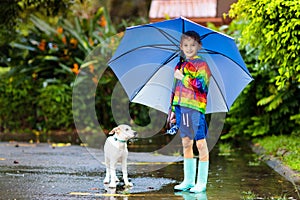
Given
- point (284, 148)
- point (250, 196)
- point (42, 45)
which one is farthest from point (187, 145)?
point (42, 45)

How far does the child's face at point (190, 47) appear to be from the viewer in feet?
22.7

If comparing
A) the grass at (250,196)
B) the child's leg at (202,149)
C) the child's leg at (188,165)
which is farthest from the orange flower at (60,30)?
the grass at (250,196)

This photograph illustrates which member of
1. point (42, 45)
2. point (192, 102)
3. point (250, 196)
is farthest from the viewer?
point (42, 45)

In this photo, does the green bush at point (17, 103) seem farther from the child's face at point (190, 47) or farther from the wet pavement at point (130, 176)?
the child's face at point (190, 47)

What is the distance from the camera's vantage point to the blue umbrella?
7.17 m

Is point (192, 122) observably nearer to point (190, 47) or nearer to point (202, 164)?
point (202, 164)

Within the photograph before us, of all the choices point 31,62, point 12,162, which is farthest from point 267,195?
point 31,62

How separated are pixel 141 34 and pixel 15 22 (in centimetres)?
585

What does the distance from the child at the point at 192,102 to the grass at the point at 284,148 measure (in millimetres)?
1698

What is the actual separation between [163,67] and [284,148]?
130 inches

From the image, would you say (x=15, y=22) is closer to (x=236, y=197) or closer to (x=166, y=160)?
(x=166, y=160)

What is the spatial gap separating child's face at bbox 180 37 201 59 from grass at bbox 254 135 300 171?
216 centimetres

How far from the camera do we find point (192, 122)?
6.84 m

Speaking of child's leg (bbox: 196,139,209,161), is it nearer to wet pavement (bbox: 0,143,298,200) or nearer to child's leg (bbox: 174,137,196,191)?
child's leg (bbox: 174,137,196,191)
